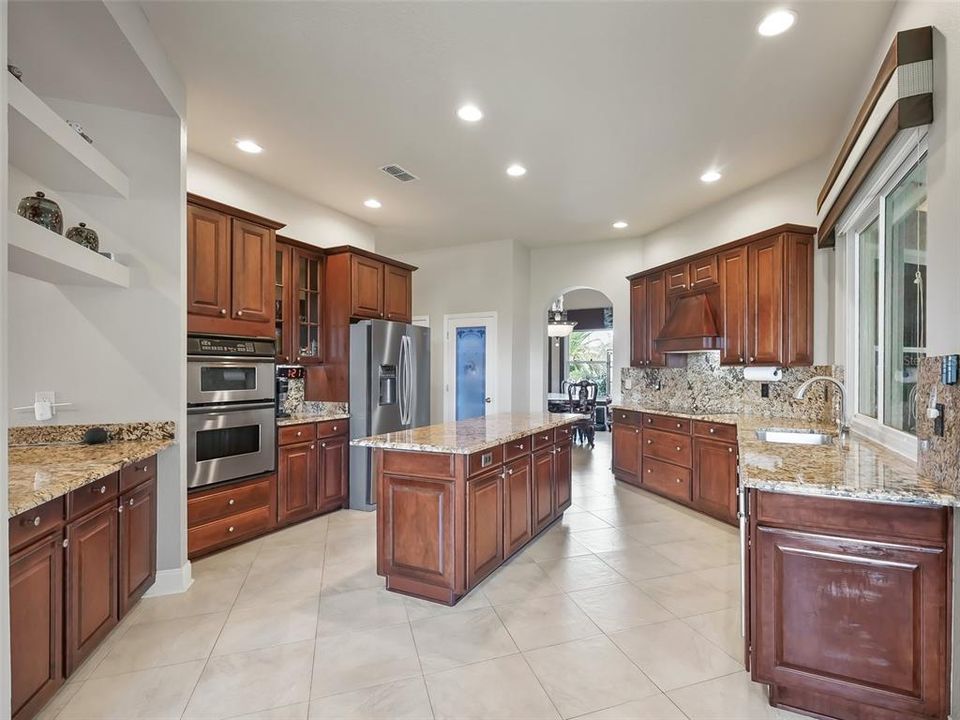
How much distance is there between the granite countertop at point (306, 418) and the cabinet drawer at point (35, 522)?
2.03 m

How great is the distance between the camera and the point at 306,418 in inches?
162

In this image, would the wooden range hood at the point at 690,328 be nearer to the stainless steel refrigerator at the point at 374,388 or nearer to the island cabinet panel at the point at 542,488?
the island cabinet panel at the point at 542,488

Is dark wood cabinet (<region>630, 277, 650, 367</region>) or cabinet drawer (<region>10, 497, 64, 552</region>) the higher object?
dark wood cabinet (<region>630, 277, 650, 367</region>)

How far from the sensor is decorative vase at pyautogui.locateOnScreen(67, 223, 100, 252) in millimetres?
2412

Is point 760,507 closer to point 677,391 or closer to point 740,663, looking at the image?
point 740,663

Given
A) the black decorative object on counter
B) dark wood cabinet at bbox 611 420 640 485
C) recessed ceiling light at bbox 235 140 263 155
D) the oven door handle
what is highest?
recessed ceiling light at bbox 235 140 263 155

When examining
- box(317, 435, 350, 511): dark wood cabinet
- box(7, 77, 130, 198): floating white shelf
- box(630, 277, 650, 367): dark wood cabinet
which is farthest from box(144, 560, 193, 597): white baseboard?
box(630, 277, 650, 367): dark wood cabinet

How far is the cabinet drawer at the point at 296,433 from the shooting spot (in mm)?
3844

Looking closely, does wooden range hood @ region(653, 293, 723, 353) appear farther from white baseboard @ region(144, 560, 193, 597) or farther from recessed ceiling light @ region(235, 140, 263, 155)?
white baseboard @ region(144, 560, 193, 597)

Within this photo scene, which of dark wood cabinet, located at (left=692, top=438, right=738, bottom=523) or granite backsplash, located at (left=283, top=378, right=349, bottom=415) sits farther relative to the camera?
granite backsplash, located at (left=283, top=378, right=349, bottom=415)

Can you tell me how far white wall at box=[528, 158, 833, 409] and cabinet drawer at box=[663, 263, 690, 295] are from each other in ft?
1.40

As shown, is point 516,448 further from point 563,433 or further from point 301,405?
point 301,405

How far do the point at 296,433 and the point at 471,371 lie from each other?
296cm

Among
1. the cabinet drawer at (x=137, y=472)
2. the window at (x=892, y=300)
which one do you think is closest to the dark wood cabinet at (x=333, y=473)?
the cabinet drawer at (x=137, y=472)
